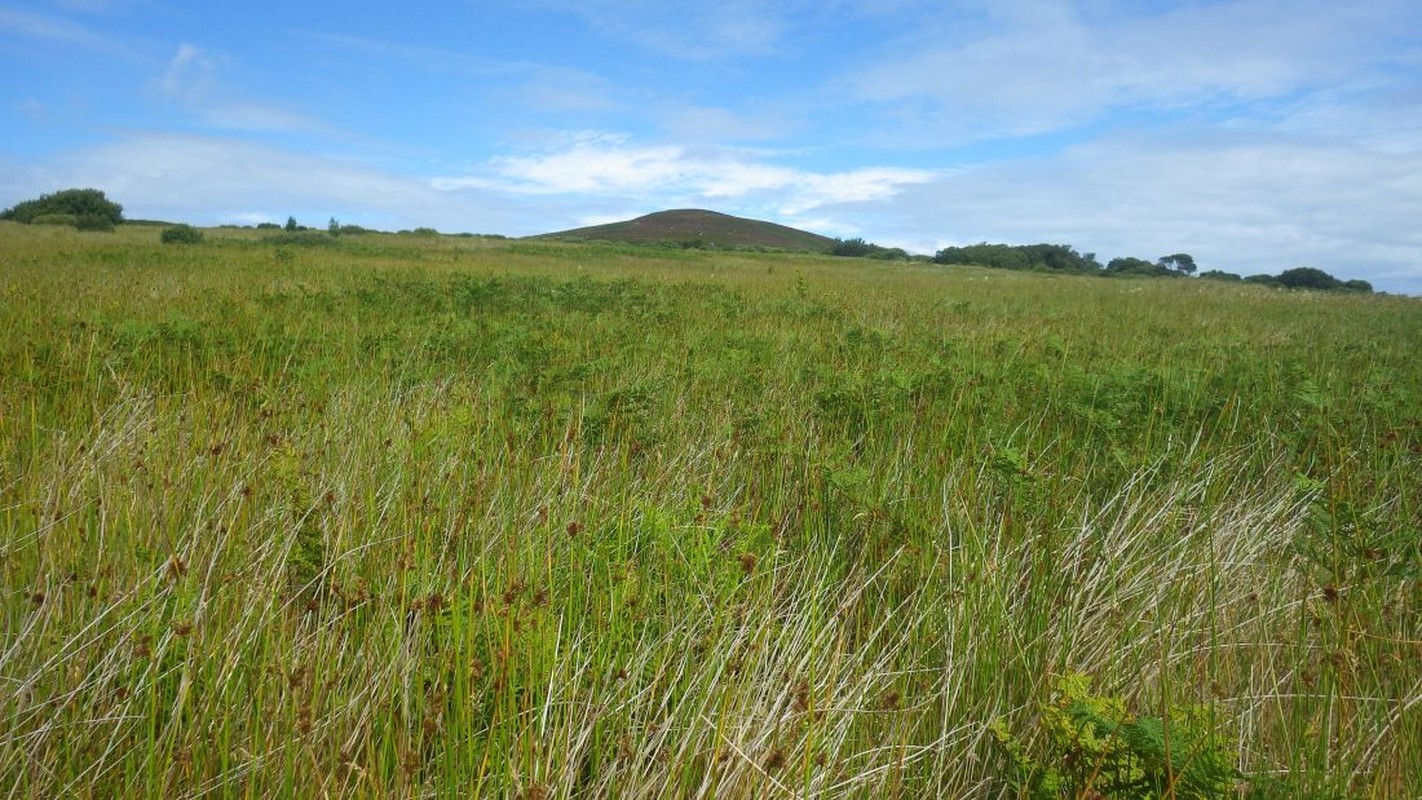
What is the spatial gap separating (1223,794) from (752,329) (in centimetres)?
708

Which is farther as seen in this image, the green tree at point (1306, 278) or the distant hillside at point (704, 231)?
the distant hillside at point (704, 231)

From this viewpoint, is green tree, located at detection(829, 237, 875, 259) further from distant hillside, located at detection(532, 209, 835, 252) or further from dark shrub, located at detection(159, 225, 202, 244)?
dark shrub, located at detection(159, 225, 202, 244)

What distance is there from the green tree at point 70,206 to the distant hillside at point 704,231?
3033 centimetres

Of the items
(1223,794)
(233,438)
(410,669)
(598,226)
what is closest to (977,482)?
(1223,794)

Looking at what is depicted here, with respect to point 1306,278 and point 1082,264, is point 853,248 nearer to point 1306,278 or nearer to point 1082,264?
point 1082,264

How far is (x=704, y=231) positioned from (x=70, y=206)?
47.3m

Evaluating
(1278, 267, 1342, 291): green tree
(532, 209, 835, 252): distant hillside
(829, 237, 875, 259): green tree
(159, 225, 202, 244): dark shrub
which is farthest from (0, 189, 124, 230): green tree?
(1278, 267, 1342, 291): green tree

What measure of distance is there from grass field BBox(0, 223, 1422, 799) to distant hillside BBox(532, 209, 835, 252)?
206ft

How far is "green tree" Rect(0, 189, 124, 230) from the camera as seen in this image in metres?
41.9

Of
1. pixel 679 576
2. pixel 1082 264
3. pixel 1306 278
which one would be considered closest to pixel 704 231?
pixel 1082 264

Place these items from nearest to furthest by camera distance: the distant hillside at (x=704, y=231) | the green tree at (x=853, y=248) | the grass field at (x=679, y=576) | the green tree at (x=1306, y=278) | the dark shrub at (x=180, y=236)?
1. the grass field at (x=679, y=576)
2. the dark shrub at (x=180, y=236)
3. the green tree at (x=1306, y=278)
4. the green tree at (x=853, y=248)
5. the distant hillside at (x=704, y=231)

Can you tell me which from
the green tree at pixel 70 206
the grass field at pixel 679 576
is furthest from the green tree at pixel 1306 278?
the green tree at pixel 70 206

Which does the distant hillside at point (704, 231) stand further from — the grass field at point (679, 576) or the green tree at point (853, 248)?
the grass field at point (679, 576)

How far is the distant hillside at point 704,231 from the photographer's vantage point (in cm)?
6988
